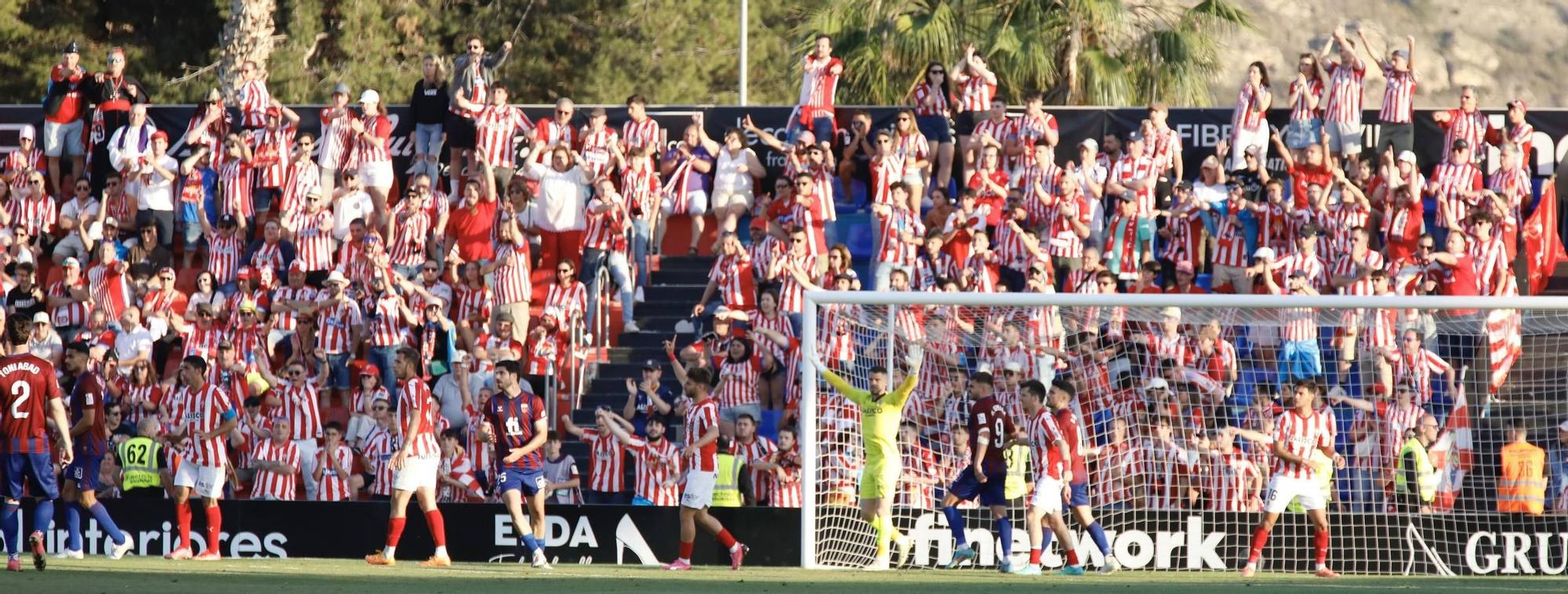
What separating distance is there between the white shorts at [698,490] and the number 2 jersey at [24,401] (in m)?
4.25

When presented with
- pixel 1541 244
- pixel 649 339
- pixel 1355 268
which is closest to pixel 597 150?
pixel 649 339

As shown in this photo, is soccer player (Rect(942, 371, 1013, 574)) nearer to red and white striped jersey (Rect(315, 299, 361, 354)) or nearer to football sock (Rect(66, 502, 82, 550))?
football sock (Rect(66, 502, 82, 550))

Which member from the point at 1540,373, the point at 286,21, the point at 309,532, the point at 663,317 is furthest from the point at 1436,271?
the point at 286,21

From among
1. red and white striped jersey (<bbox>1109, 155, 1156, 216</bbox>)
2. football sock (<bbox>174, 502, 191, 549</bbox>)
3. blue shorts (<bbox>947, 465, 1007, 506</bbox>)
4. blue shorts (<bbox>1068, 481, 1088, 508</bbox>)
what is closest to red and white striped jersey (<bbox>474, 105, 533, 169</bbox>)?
football sock (<bbox>174, 502, 191, 549</bbox>)

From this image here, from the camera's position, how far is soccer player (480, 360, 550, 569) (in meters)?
14.3

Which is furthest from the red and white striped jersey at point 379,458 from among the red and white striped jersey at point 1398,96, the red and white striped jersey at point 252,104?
the red and white striped jersey at point 1398,96

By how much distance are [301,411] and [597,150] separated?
3976mm

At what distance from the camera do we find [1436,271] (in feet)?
Result: 56.5

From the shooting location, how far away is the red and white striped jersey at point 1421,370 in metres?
14.6

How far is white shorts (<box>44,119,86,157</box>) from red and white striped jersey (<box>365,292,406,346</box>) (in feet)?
15.4

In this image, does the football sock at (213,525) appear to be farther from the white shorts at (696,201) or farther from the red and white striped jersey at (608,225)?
the white shorts at (696,201)

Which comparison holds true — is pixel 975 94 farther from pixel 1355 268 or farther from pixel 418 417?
pixel 418 417

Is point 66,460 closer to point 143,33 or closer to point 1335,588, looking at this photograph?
point 1335,588

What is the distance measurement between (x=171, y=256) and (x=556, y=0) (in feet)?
51.8
